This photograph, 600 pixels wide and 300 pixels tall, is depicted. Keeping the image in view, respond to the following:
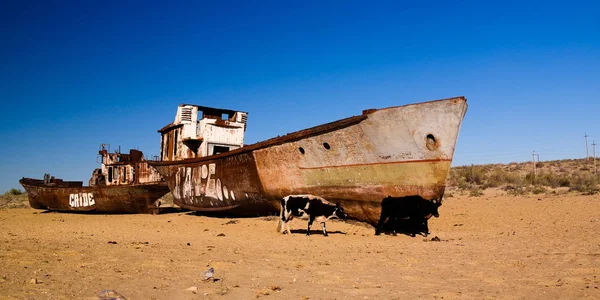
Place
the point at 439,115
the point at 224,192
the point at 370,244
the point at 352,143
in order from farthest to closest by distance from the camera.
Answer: the point at 224,192
the point at 352,143
the point at 439,115
the point at 370,244

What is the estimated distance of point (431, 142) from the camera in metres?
8.74

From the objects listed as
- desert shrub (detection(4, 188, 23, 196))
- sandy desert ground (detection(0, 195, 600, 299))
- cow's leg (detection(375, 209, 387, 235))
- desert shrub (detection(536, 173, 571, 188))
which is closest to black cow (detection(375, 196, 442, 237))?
→ cow's leg (detection(375, 209, 387, 235))

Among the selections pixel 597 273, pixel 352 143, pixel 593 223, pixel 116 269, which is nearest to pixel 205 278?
pixel 116 269

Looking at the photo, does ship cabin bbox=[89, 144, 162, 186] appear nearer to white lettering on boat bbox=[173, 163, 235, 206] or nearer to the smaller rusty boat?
the smaller rusty boat

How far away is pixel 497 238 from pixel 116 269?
6927 mm

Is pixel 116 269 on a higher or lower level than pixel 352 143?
lower

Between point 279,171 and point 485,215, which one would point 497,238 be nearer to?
point 485,215

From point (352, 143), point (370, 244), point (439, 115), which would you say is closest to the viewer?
point (370, 244)

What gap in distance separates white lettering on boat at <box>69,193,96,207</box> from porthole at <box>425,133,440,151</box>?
14.3 meters

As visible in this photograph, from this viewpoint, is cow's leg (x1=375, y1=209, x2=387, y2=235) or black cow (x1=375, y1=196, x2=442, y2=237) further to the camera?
cow's leg (x1=375, y1=209, x2=387, y2=235)

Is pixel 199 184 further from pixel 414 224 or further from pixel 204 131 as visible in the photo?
pixel 414 224

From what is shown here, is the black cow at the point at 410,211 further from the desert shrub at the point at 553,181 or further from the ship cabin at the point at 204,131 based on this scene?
the desert shrub at the point at 553,181

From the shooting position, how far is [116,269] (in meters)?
4.96

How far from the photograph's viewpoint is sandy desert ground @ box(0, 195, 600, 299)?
4090 millimetres
